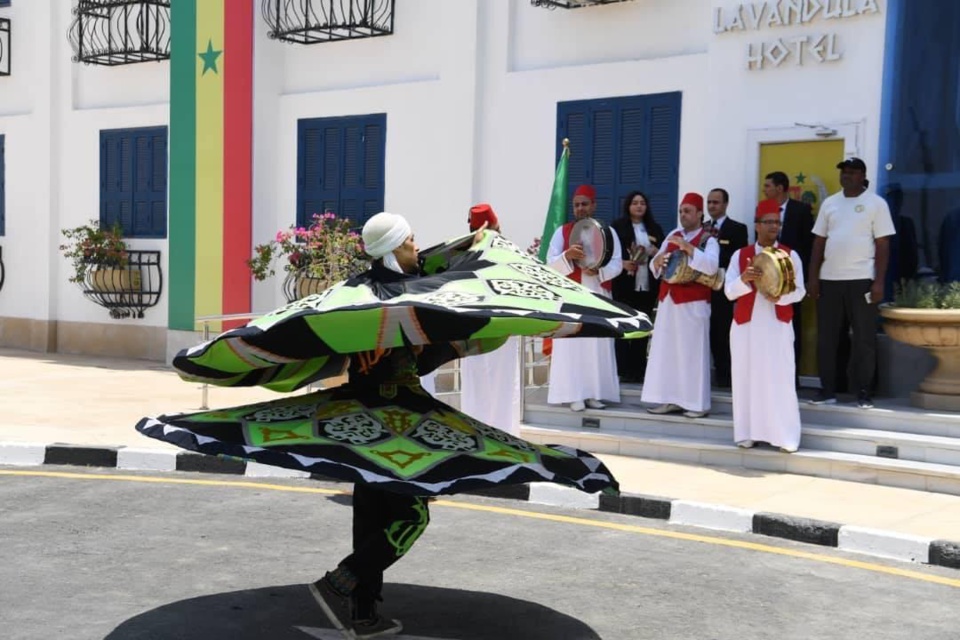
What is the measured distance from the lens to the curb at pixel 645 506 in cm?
714

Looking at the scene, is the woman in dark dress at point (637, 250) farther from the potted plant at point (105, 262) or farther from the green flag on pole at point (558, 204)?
the potted plant at point (105, 262)

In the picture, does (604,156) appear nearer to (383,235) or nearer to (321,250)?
(321,250)

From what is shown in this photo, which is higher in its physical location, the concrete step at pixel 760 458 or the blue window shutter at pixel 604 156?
the blue window shutter at pixel 604 156

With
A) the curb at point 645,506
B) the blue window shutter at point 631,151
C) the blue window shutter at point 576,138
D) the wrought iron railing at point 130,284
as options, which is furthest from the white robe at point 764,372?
the wrought iron railing at point 130,284

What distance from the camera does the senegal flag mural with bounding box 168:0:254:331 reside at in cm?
1602

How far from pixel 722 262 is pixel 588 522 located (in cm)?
340

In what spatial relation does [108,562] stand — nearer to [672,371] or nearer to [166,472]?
[166,472]

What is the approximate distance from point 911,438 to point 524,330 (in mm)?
5250

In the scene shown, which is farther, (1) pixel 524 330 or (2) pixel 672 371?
(2) pixel 672 371

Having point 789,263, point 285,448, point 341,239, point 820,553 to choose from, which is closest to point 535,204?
point 341,239

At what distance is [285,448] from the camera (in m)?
4.83

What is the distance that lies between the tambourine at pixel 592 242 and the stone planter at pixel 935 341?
7.46 ft

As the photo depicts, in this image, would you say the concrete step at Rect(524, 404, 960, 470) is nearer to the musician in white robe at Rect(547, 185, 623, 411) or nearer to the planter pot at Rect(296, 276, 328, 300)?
the musician in white robe at Rect(547, 185, 623, 411)

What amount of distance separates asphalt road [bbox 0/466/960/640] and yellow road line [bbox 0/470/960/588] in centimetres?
2
